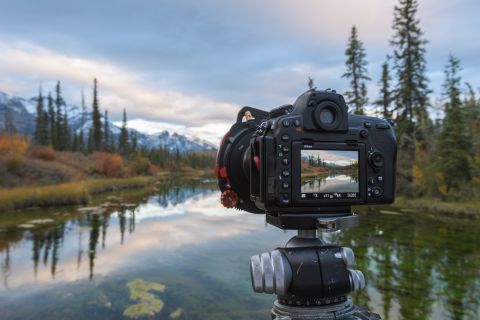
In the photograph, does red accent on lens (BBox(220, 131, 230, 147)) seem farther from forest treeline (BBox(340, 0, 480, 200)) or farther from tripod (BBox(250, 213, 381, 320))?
forest treeline (BBox(340, 0, 480, 200))

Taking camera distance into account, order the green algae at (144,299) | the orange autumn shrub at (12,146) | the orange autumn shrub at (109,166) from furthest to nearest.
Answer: the orange autumn shrub at (109,166) < the orange autumn shrub at (12,146) < the green algae at (144,299)

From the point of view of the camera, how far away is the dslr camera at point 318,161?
1.39 m

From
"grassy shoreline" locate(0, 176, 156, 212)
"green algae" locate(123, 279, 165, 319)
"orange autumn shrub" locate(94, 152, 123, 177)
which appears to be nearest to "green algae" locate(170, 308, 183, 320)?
"green algae" locate(123, 279, 165, 319)

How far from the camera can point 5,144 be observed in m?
30.3

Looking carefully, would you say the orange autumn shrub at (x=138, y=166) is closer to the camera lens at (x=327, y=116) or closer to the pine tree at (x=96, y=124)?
the pine tree at (x=96, y=124)

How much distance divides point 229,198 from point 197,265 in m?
7.87

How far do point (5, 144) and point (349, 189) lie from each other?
114 feet

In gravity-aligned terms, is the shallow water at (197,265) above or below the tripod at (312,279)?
below

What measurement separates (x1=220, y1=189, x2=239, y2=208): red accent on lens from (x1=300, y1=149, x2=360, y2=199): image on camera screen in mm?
475

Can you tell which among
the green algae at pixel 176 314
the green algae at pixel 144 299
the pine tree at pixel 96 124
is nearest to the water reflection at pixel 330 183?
the green algae at pixel 176 314

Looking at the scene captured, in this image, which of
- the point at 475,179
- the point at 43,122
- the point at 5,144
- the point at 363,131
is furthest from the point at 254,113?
the point at 43,122

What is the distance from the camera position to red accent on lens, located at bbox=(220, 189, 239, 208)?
1.78 m

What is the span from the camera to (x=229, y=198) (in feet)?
5.86

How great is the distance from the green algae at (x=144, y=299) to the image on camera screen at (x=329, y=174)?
18.7 feet
